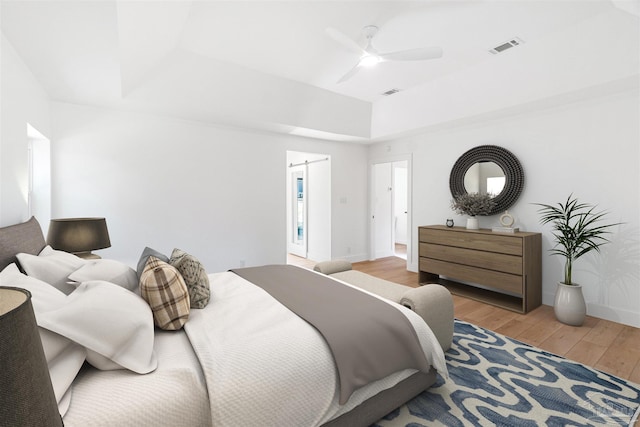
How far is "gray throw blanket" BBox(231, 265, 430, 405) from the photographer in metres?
1.39

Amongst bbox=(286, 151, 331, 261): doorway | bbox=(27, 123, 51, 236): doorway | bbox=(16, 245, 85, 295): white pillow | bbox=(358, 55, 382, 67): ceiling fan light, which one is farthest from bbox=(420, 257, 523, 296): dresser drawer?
bbox=(27, 123, 51, 236): doorway

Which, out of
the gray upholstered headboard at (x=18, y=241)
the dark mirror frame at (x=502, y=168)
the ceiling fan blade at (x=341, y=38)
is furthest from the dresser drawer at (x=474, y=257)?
the gray upholstered headboard at (x=18, y=241)

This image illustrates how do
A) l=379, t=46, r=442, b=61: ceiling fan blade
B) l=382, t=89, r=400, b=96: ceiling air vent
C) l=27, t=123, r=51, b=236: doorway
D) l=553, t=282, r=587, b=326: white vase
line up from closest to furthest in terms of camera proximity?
l=379, t=46, r=442, b=61: ceiling fan blade < l=553, t=282, r=587, b=326: white vase < l=27, t=123, r=51, b=236: doorway < l=382, t=89, r=400, b=96: ceiling air vent

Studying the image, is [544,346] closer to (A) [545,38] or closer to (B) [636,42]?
(B) [636,42]

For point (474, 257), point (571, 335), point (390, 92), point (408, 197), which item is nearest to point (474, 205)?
point (474, 257)

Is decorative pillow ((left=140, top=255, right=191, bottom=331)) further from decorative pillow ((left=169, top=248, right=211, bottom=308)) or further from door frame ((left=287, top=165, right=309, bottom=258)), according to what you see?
door frame ((left=287, top=165, right=309, bottom=258))

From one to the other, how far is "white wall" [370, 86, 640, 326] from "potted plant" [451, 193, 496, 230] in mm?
242

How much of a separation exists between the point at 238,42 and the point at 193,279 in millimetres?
2437

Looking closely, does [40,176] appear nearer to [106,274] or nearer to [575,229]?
[106,274]

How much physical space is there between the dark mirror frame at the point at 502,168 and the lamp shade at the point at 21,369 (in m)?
4.22

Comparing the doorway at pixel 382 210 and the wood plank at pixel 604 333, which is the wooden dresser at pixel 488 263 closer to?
the wood plank at pixel 604 333

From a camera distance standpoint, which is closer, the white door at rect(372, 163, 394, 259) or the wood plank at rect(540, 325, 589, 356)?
the wood plank at rect(540, 325, 589, 356)

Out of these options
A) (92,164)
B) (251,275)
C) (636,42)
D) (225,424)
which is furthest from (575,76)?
(92,164)

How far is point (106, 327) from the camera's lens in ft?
3.64
